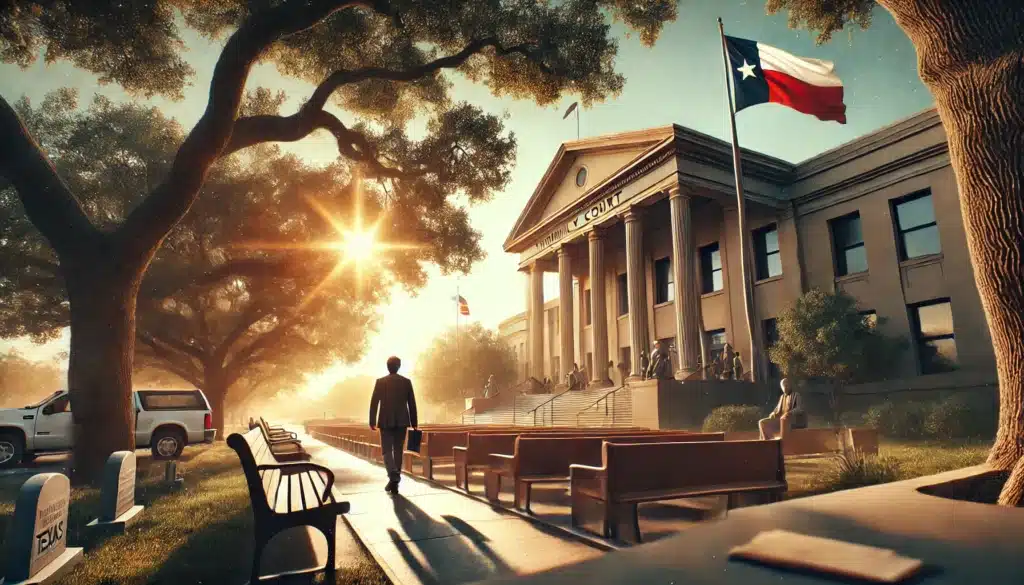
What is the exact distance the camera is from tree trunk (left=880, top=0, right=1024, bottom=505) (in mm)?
4488

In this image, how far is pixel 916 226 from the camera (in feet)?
64.8

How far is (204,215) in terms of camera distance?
19531 millimetres

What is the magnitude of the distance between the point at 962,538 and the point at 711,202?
86.7ft

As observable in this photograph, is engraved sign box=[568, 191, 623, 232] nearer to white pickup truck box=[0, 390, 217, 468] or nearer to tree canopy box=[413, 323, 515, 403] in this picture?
white pickup truck box=[0, 390, 217, 468]

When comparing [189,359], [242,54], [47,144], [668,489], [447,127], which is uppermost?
[47,144]

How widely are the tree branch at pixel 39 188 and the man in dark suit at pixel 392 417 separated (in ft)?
17.2

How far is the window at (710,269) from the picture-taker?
87.6 ft

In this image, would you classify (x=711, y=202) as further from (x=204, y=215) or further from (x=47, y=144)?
(x=47, y=144)

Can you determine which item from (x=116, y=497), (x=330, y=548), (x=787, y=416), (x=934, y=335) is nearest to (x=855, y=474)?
(x=787, y=416)

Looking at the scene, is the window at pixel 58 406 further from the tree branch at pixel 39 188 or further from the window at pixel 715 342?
the window at pixel 715 342

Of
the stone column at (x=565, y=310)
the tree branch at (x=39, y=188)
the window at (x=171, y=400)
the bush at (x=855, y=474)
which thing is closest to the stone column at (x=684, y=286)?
the stone column at (x=565, y=310)

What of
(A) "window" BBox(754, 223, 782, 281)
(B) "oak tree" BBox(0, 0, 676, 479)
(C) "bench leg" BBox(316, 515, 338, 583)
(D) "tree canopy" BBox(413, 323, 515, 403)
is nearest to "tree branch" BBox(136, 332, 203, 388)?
(B) "oak tree" BBox(0, 0, 676, 479)

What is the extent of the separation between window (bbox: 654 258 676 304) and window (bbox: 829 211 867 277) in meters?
7.95

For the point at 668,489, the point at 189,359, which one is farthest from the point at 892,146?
the point at 189,359
